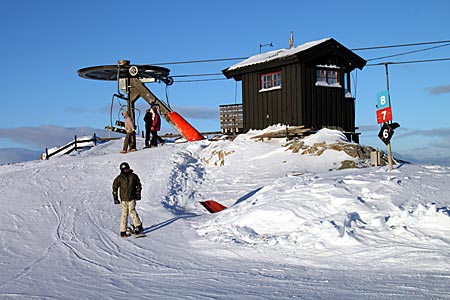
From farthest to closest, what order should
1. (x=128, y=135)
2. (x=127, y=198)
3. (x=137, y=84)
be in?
(x=137, y=84) < (x=128, y=135) < (x=127, y=198)

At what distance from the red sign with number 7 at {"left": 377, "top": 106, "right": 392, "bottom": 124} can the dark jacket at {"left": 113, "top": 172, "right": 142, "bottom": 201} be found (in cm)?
714

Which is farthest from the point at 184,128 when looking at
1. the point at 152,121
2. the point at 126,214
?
the point at 126,214

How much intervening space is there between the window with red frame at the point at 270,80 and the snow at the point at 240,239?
21.9ft

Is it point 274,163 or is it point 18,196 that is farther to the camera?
point 274,163

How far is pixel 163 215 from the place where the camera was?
45.5ft

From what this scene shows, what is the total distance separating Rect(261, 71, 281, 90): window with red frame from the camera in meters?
23.3

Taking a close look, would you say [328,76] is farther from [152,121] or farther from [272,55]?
[152,121]

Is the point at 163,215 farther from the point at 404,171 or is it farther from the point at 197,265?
the point at 404,171

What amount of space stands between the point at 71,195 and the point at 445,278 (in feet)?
37.7

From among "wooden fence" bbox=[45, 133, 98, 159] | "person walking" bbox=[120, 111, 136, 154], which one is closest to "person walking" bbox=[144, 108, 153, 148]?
"person walking" bbox=[120, 111, 136, 154]

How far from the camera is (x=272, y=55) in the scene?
78.9 ft

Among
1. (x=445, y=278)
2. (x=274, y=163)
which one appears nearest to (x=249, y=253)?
(x=445, y=278)

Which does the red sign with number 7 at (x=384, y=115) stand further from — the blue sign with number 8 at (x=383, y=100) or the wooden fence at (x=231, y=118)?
the wooden fence at (x=231, y=118)

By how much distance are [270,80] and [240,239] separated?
14.3m
